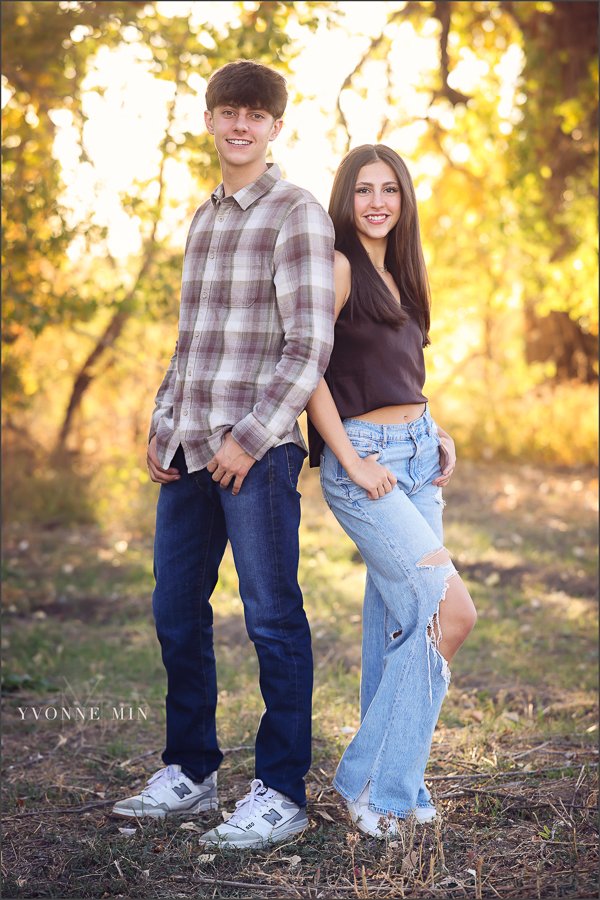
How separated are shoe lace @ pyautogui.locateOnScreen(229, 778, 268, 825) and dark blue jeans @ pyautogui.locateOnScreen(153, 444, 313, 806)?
27 millimetres

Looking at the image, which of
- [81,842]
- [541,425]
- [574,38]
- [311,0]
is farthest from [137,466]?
[574,38]

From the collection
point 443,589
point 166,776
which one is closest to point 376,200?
point 443,589

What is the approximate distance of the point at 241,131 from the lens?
2.15 m

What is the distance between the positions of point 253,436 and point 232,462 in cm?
9

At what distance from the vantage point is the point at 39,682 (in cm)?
359

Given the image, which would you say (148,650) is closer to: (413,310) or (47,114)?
(413,310)

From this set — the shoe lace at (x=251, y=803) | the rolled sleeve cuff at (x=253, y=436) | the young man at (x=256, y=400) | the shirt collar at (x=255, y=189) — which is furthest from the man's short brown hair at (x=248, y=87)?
the shoe lace at (x=251, y=803)

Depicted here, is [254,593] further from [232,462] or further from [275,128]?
[275,128]

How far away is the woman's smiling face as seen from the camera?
87.1 inches

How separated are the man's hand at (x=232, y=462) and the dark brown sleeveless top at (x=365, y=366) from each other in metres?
0.31

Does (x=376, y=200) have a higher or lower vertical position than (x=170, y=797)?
higher

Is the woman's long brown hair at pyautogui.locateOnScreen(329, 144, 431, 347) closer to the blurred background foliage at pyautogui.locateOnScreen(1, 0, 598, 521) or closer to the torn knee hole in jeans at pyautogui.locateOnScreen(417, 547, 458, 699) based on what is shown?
the torn knee hole in jeans at pyautogui.locateOnScreen(417, 547, 458, 699)

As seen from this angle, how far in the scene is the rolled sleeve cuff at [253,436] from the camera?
202 centimetres

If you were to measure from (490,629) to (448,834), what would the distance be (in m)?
2.21
